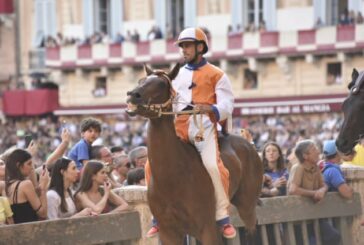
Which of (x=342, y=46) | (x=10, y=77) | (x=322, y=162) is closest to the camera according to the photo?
(x=322, y=162)

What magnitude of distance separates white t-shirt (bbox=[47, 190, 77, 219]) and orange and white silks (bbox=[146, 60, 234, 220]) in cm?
101

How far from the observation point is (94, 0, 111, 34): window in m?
54.9

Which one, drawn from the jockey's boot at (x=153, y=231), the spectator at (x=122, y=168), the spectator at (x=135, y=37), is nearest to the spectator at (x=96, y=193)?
the jockey's boot at (x=153, y=231)

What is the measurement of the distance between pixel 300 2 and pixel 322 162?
3118 centimetres

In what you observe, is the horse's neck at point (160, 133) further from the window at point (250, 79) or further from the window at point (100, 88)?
the window at point (100, 88)

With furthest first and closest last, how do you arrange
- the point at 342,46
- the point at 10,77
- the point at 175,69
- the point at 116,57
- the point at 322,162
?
1. the point at 10,77
2. the point at 116,57
3. the point at 342,46
4. the point at 322,162
5. the point at 175,69

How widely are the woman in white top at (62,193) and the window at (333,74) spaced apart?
33.5 meters

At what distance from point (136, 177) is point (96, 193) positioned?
5.49 ft

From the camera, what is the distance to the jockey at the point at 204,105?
46.3ft

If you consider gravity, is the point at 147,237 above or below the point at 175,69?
below

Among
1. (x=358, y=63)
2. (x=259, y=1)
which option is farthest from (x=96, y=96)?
(x=358, y=63)

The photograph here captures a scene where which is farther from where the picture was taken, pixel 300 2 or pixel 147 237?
pixel 300 2

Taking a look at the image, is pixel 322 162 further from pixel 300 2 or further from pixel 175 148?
pixel 300 2

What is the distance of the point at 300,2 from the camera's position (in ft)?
160
